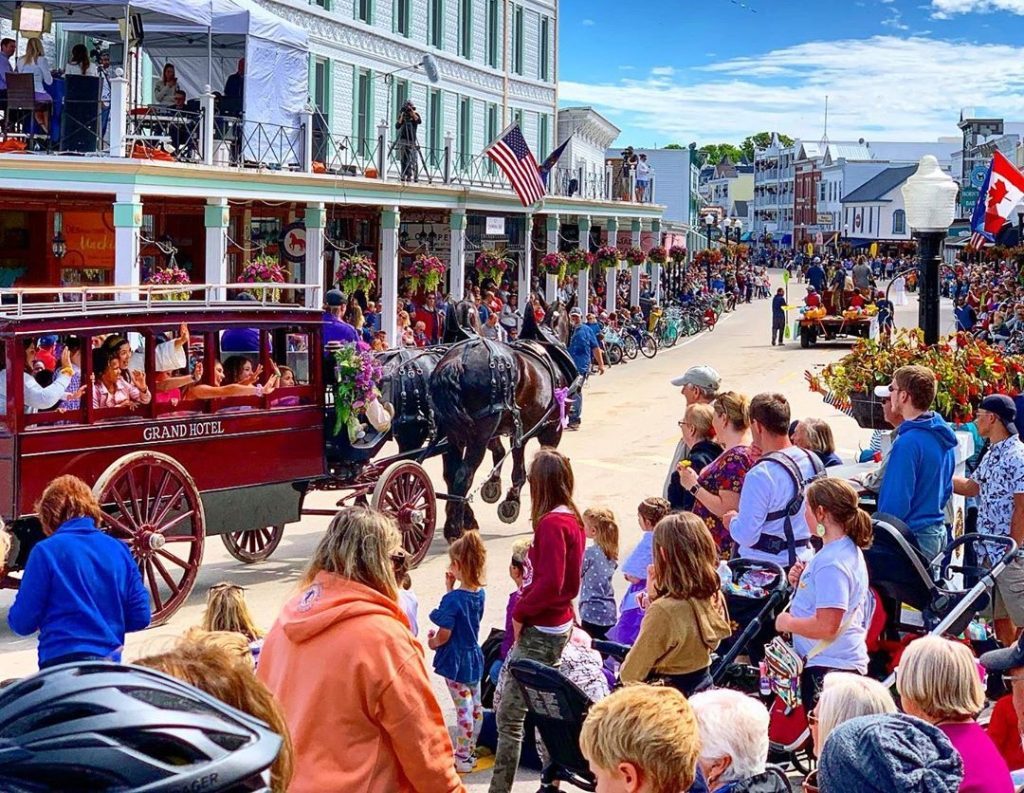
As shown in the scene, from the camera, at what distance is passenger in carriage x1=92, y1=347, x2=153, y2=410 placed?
1070 centimetres

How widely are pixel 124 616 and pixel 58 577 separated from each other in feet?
1.22

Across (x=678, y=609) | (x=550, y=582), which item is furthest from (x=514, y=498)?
(x=678, y=609)

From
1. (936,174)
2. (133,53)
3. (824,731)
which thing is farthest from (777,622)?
(133,53)

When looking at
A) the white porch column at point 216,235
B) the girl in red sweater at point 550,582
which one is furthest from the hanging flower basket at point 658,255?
the girl in red sweater at point 550,582

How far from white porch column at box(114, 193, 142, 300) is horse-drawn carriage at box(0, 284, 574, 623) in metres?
7.39

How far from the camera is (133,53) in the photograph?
2409 centimetres

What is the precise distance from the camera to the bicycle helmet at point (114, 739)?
192 cm

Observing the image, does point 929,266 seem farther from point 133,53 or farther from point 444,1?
point 444,1

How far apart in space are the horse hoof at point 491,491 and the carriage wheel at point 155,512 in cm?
501

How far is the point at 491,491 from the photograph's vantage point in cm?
1565

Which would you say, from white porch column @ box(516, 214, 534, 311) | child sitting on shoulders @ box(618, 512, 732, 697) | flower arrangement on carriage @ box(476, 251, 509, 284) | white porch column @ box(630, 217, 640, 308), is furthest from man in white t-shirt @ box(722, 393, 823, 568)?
white porch column @ box(630, 217, 640, 308)

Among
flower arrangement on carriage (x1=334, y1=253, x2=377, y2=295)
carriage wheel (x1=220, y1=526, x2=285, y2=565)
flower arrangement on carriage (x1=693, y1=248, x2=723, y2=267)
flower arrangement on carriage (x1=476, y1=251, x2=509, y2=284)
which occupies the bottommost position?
carriage wheel (x1=220, y1=526, x2=285, y2=565)

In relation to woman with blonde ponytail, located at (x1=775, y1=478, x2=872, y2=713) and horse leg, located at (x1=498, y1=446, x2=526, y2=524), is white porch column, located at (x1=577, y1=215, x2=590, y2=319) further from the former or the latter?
woman with blonde ponytail, located at (x1=775, y1=478, x2=872, y2=713)

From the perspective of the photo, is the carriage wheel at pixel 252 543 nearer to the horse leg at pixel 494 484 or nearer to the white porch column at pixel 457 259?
the horse leg at pixel 494 484
